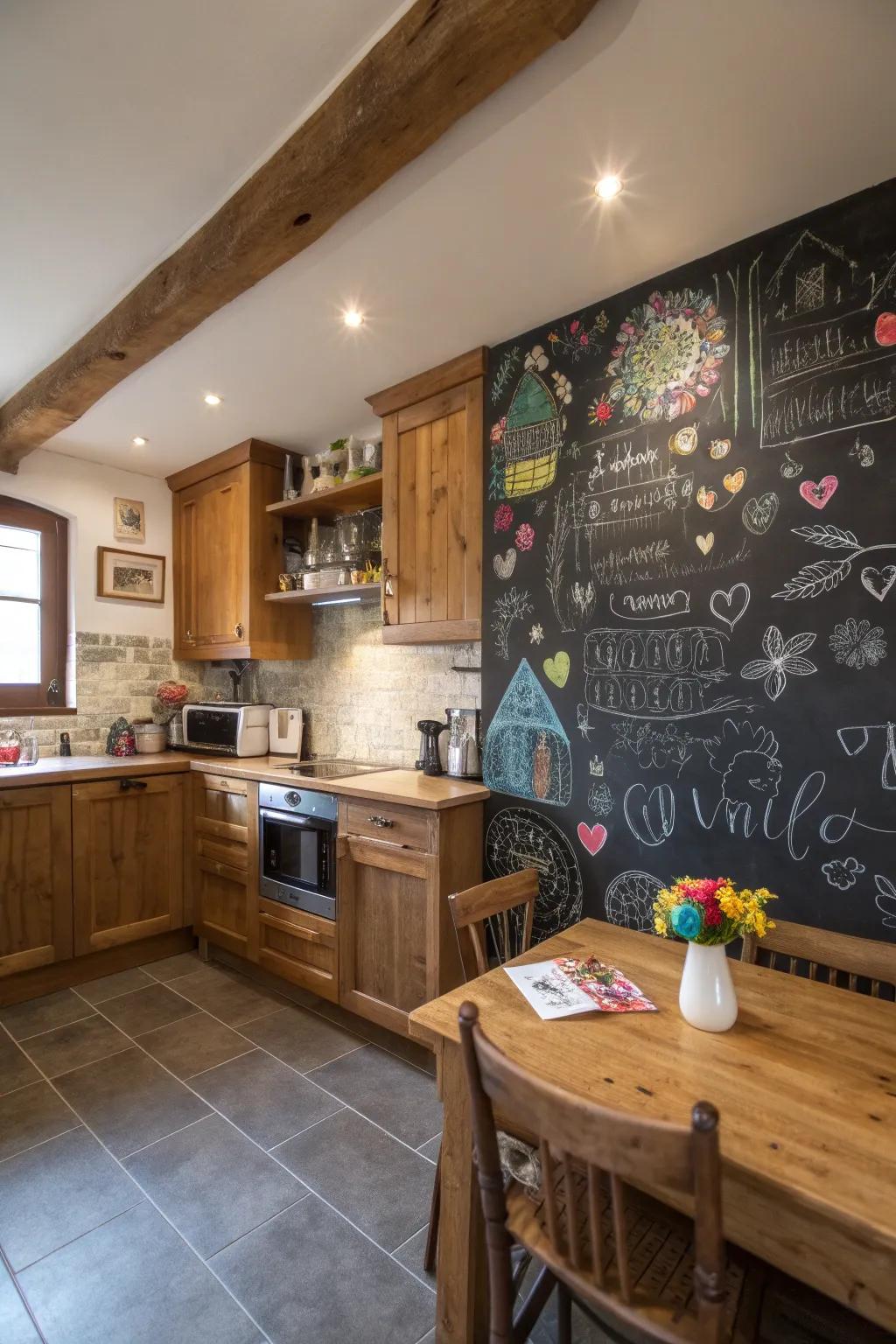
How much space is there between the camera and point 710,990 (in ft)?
4.06

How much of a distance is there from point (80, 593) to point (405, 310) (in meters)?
2.57

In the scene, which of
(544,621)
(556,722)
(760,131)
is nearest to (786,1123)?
(556,722)

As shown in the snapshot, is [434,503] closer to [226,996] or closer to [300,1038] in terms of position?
[300,1038]

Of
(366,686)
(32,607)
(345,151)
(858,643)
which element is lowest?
(366,686)

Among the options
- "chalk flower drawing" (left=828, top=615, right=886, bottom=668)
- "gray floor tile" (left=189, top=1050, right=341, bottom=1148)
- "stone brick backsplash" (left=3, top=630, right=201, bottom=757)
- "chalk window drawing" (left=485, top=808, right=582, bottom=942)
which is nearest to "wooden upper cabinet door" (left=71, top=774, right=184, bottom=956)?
"stone brick backsplash" (left=3, top=630, right=201, bottom=757)

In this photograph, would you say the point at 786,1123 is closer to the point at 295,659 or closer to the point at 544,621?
the point at 544,621

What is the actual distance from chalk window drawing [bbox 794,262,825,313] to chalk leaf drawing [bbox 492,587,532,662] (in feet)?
3.93

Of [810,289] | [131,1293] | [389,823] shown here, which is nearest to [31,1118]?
[131,1293]

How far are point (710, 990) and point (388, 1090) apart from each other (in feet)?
5.19

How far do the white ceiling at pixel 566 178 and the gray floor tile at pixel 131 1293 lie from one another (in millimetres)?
2751

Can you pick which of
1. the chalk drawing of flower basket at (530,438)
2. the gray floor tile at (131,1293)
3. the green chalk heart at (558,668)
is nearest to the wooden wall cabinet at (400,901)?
the green chalk heart at (558,668)

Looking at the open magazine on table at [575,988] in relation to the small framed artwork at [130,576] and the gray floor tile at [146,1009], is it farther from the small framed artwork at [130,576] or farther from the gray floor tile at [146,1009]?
the small framed artwork at [130,576]

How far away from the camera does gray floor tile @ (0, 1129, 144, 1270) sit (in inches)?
67.4

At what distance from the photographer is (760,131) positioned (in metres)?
1.57
